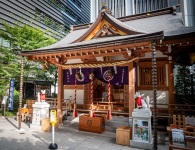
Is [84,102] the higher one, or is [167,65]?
[167,65]

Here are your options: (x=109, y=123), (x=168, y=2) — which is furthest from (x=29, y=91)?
(x=168, y=2)

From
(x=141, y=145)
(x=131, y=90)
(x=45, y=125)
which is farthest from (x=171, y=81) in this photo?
(x=45, y=125)

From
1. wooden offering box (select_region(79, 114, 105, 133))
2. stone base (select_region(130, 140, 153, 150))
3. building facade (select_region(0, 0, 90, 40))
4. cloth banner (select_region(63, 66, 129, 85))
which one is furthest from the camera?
building facade (select_region(0, 0, 90, 40))

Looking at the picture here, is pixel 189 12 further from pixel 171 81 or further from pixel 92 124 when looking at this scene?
pixel 92 124

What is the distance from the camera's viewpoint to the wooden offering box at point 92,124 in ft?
28.0

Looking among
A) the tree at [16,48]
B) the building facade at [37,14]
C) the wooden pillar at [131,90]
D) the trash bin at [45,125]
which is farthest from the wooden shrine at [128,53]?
the building facade at [37,14]

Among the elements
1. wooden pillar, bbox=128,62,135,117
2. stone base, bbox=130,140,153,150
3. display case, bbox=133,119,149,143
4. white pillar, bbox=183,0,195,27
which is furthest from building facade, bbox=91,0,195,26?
stone base, bbox=130,140,153,150

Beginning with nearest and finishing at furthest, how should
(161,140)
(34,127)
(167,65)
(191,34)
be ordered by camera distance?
(191,34)
(161,140)
(34,127)
(167,65)

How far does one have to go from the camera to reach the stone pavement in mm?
6515

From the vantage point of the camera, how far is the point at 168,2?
137 ft

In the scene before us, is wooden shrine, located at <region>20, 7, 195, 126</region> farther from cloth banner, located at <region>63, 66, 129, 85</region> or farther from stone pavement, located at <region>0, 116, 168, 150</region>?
stone pavement, located at <region>0, 116, 168, 150</region>

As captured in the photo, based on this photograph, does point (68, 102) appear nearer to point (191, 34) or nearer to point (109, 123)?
point (109, 123)

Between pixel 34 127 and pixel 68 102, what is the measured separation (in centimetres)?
347

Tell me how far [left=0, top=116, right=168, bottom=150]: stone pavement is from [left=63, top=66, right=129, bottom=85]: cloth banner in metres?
2.98
